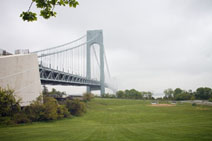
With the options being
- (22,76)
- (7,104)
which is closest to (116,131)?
(7,104)

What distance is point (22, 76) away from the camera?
73.9 ft

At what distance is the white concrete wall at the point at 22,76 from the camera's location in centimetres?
1986

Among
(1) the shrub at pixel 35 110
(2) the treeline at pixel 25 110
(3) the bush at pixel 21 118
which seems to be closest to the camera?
(2) the treeline at pixel 25 110

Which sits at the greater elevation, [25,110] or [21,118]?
[25,110]

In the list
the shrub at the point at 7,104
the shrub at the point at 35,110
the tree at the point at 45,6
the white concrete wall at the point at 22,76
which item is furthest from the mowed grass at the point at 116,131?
the tree at the point at 45,6

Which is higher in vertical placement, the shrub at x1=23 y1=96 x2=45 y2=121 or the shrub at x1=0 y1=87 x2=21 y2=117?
the shrub at x1=0 y1=87 x2=21 y2=117

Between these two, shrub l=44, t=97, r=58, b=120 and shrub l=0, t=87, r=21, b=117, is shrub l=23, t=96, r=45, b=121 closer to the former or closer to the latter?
shrub l=44, t=97, r=58, b=120

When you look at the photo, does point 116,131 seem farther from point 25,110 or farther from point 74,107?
point 74,107

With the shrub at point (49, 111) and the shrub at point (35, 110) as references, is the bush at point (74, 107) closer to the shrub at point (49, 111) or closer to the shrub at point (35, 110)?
the shrub at point (49, 111)

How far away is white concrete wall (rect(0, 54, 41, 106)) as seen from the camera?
19.9 m

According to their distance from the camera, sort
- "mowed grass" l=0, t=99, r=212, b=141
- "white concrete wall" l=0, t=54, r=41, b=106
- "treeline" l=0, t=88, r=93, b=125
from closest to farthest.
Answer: "mowed grass" l=0, t=99, r=212, b=141 → "treeline" l=0, t=88, r=93, b=125 → "white concrete wall" l=0, t=54, r=41, b=106

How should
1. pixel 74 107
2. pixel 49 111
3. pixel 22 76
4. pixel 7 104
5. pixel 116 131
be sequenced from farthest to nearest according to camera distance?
pixel 74 107, pixel 49 111, pixel 22 76, pixel 7 104, pixel 116 131

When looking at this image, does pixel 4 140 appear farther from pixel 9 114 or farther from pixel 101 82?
pixel 101 82

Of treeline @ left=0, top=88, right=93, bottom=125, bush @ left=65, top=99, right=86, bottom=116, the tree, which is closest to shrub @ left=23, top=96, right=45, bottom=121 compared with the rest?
treeline @ left=0, top=88, right=93, bottom=125
